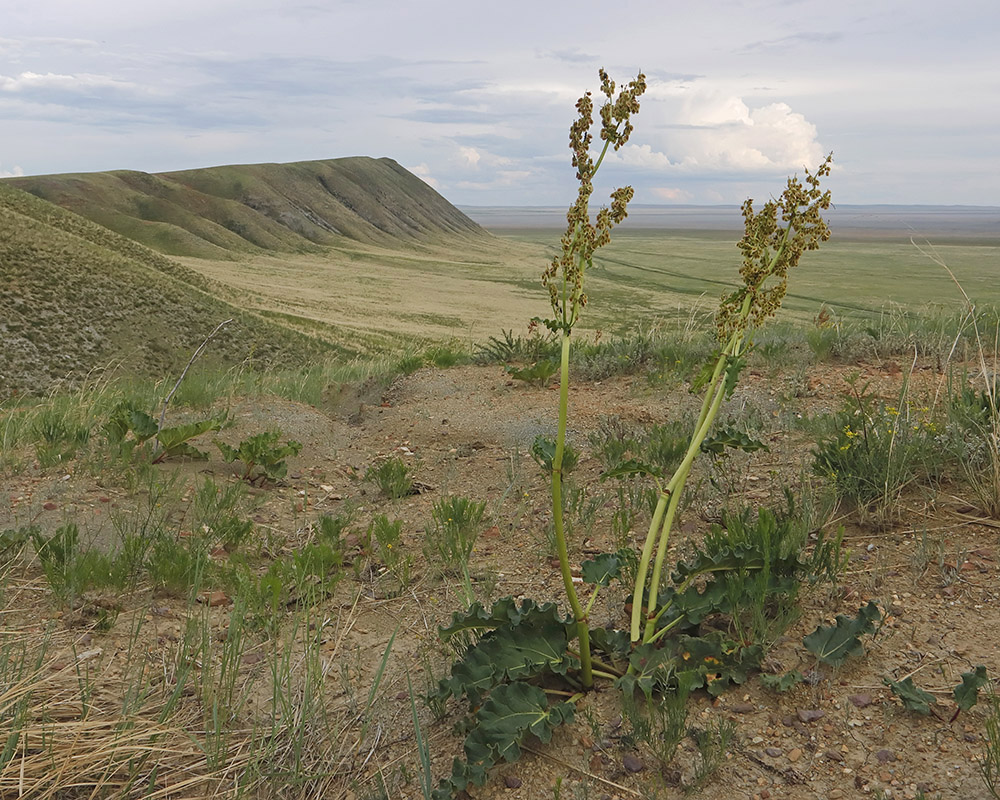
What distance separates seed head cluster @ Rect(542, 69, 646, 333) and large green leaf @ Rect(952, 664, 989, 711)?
1.40 metres

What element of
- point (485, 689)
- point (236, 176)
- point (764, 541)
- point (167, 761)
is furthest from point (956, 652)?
point (236, 176)

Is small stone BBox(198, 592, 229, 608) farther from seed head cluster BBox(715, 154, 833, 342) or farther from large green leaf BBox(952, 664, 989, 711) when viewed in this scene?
large green leaf BBox(952, 664, 989, 711)

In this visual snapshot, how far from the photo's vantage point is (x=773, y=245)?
242 cm

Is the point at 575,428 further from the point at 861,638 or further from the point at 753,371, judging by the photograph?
the point at 861,638

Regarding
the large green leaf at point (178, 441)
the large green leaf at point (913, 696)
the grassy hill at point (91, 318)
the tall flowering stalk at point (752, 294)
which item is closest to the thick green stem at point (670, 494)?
the tall flowering stalk at point (752, 294)

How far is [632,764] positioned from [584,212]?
1404 mm

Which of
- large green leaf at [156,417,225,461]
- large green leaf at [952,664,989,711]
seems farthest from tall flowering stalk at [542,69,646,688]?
large green leaf at [156,417,225,461]

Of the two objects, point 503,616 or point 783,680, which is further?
point 503,616

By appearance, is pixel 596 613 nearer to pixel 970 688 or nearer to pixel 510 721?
pixel 510 721

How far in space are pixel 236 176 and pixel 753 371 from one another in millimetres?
114078

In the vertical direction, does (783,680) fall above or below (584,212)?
below

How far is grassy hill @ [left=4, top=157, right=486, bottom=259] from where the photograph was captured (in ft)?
249

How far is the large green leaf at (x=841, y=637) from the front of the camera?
7.66 ft

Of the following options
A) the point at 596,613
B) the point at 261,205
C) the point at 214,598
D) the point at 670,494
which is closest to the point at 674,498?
the point at 670,494
